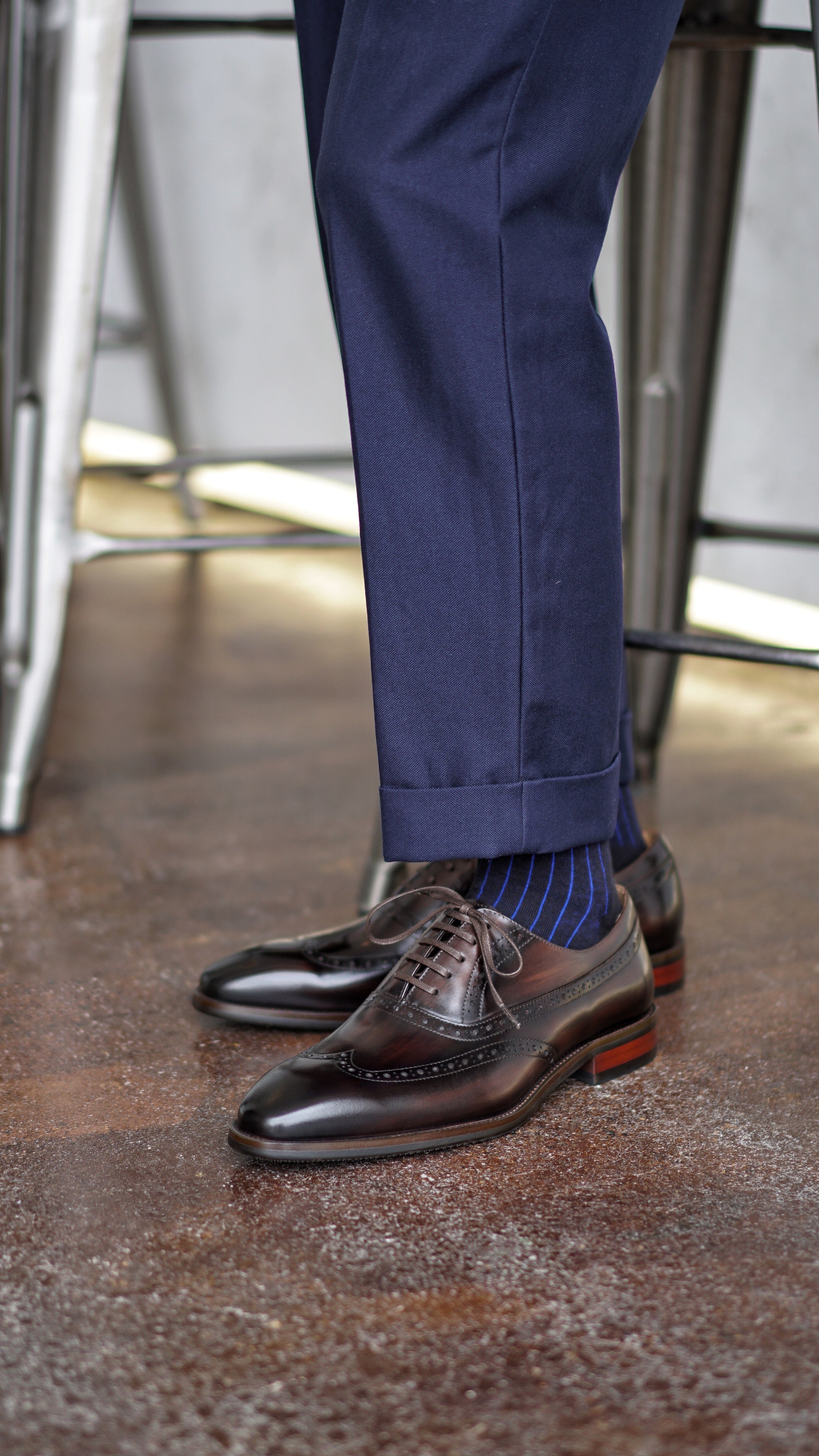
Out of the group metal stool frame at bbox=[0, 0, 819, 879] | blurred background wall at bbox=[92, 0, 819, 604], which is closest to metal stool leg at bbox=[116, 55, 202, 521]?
blurred background wall at bbox=[92, 0, 819, 604]

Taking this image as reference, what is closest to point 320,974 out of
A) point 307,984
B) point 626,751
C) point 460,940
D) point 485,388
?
point 307,984

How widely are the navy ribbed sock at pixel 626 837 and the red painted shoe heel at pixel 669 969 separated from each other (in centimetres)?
7

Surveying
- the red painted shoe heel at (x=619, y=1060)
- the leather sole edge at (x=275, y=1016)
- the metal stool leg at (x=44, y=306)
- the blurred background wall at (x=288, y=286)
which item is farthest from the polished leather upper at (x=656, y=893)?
the blurred background wall at (x=288, y=286)

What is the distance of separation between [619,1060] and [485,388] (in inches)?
15.7

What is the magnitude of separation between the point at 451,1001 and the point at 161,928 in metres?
0.39

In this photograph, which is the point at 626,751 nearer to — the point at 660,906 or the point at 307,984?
the point at 660,906

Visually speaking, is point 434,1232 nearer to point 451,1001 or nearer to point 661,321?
point 451,1001

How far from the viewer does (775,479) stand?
2072 mm

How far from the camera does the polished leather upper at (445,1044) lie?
2.46 ft

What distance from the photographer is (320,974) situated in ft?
3.03

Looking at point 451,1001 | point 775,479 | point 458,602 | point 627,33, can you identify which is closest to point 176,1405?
point 451,1001

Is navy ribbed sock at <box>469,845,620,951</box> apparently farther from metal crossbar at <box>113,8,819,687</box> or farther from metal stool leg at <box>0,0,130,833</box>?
metal stool leg at <box>0,0,130,833</box>

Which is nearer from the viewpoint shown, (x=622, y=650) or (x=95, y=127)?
(x=622, y=650)

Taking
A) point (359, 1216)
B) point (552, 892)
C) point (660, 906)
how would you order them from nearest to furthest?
point (359, 1216) < point (552, 892) < point (660, 906)
